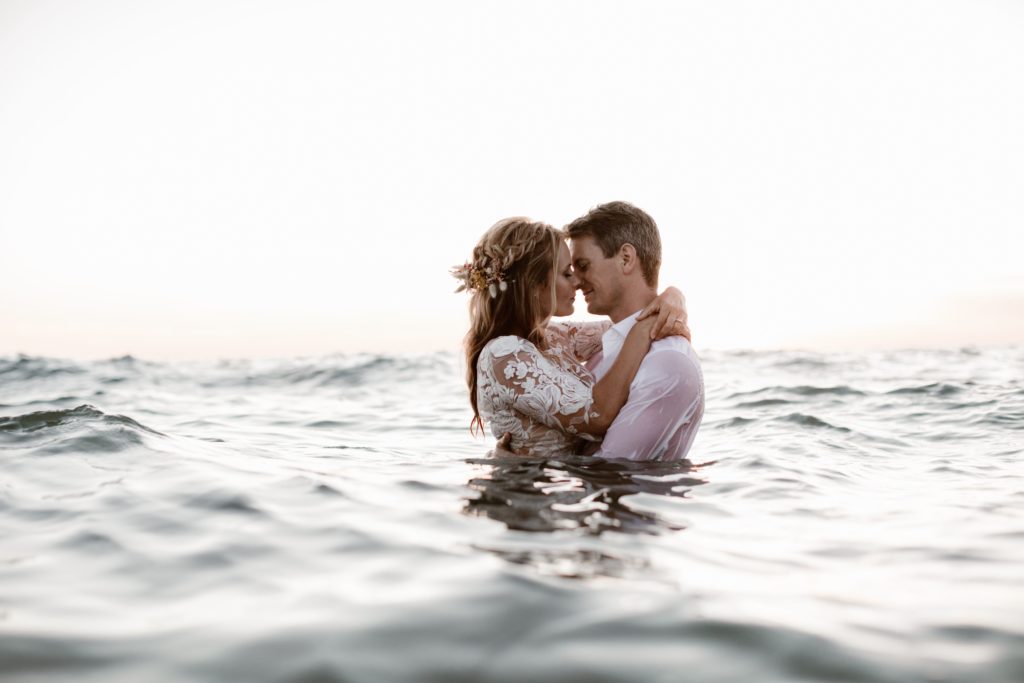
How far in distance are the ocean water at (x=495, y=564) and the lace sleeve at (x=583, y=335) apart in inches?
38.1

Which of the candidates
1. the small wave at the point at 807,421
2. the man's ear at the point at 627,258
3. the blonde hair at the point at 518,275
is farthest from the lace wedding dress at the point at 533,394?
the small wave at the point at 807,421

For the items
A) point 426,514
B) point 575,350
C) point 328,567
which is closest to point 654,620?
point 328,567

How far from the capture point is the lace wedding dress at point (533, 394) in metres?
4.69

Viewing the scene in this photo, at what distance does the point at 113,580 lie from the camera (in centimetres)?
289

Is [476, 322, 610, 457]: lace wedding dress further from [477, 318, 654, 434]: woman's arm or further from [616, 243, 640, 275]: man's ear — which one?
[616, 243, 640, 275]: man's ear

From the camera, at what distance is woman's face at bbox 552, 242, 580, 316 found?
490 cm

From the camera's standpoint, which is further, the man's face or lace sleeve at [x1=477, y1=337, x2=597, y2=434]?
the man's face

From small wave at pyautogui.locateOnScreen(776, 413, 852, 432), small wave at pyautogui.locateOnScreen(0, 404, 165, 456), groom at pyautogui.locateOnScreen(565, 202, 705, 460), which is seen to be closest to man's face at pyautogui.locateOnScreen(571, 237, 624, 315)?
groom at pyautogui.locateOnScreen(565, 202, 705, 460)

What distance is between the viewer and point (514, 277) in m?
4.84

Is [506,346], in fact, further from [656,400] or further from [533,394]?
[656,400]

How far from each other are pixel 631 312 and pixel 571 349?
454mm

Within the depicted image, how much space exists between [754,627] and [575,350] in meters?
3.45

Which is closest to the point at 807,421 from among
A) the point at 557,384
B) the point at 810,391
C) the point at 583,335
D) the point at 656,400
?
the point at 810,391

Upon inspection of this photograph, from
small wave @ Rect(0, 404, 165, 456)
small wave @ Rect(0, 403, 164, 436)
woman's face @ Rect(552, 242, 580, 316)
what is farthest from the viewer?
small wave @ Rect(0, 403, 164, 436)
